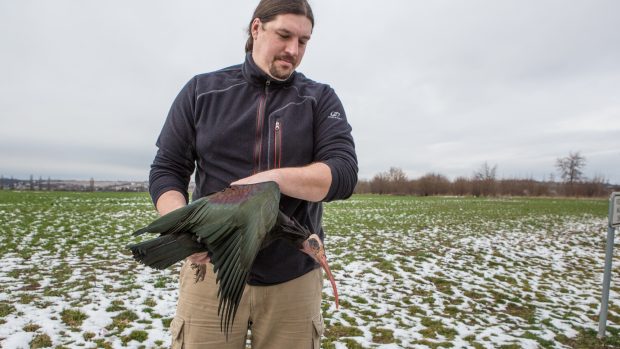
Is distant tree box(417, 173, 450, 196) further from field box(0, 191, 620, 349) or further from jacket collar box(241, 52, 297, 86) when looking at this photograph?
jacket collar box(241, 52, 297, 86)

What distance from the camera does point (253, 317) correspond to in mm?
2004

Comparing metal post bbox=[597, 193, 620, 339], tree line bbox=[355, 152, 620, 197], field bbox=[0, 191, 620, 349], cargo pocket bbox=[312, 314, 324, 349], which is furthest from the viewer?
tree line bbox=[355, 152, 620, 197]

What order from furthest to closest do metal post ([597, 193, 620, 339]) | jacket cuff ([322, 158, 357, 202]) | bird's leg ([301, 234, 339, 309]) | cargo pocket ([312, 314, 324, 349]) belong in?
metal post ([597, 193, 620, 339]), cargo pocket ([312, 314, 324, 349]), bird's leg ([301, 234, 339, 309]), jacket cuff ([322, 158, 357, 202])

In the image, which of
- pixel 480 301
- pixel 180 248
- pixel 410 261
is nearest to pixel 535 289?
pixel 480 301

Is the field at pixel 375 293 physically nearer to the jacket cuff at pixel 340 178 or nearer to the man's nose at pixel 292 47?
the jacket cuff at pixel 340 178

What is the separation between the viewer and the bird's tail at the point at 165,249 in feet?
4.93

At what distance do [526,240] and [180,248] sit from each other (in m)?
16.3

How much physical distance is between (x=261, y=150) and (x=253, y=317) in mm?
873

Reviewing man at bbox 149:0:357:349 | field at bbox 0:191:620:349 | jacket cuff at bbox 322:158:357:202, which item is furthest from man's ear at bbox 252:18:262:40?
field at bbox 0:191:620:349

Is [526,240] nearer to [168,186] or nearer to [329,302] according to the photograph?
[329,302]

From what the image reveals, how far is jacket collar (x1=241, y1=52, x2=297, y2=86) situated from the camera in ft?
6.61

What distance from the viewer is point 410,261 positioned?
10.3 meters

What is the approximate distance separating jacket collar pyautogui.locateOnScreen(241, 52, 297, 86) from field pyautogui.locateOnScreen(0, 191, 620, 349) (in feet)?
13.2

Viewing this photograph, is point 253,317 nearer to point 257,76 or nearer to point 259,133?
point 259,133
